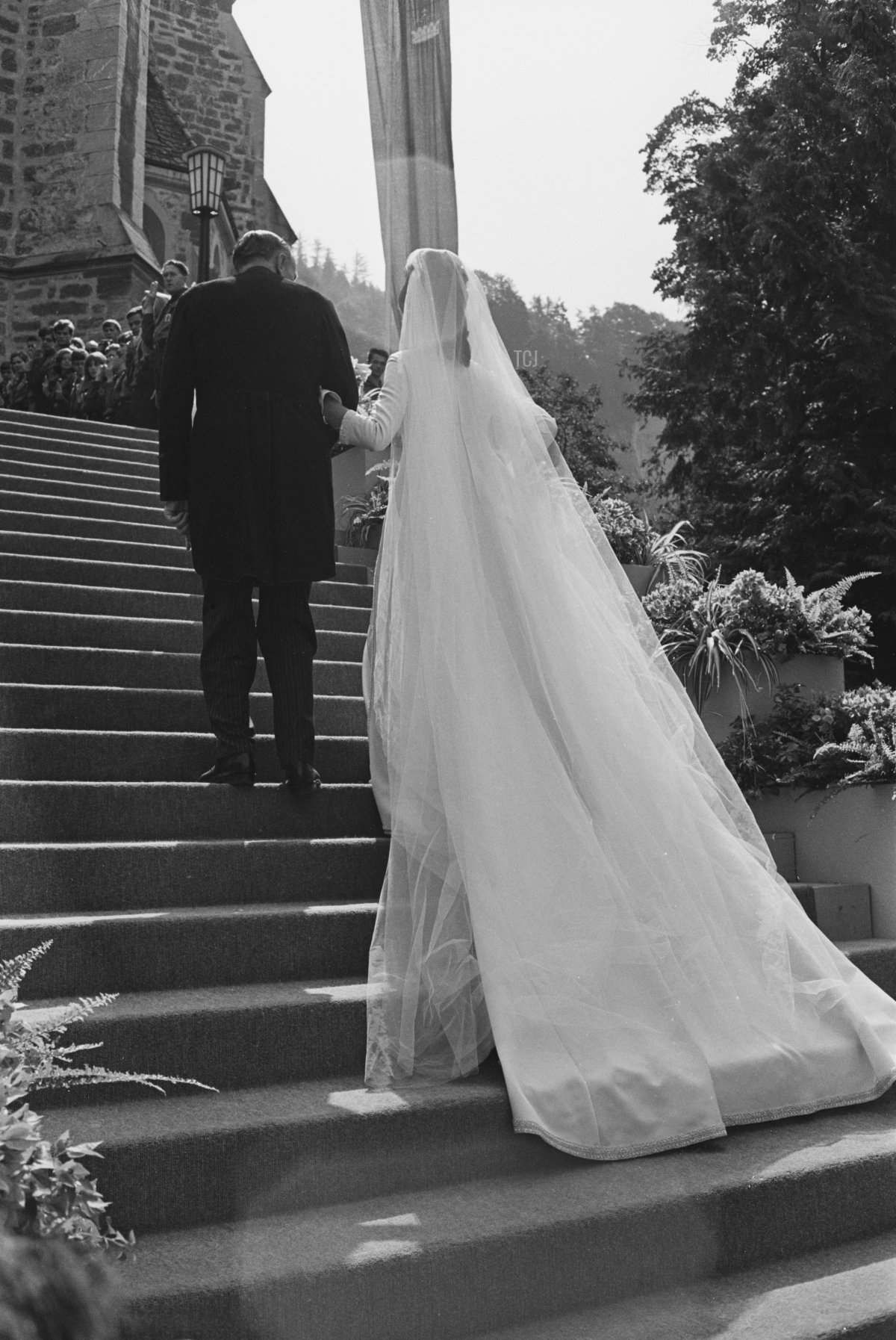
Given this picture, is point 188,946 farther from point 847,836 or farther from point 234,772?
point 847,836

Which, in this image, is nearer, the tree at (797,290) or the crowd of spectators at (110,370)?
the crowd of spectators at (110,370)

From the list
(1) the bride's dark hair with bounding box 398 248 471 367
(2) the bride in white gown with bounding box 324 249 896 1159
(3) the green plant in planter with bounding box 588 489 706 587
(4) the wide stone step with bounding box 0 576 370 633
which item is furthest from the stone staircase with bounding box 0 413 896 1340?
(3) the green plant in planter with bounding box 588 489 706 587

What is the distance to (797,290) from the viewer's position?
15445 millimetres

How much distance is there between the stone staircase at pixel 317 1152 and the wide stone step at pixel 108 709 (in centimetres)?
18

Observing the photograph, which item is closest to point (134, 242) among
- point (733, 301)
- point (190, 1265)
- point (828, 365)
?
point (733, 301)

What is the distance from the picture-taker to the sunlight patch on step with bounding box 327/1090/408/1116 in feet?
9.30

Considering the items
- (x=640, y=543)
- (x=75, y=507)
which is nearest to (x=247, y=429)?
(x=75, y=507)

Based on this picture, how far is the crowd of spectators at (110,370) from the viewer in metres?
10.9

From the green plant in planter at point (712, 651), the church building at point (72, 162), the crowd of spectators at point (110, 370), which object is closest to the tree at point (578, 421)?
the church building at point (72, 162)

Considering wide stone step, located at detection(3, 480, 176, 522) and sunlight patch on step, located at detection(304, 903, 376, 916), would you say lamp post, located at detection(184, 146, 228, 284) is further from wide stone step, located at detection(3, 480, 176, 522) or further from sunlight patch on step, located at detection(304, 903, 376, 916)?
sunlight patch on step, located at detection(304, 903, 376, 916)

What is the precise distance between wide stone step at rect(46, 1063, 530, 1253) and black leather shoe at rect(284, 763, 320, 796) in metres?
1.26

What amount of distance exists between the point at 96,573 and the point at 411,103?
8.67 feet

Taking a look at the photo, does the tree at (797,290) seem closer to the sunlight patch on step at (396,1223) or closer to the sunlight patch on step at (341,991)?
the sunlight patch on step at (341,991)

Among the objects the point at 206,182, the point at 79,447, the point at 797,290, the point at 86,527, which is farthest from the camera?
the point at 797,290
